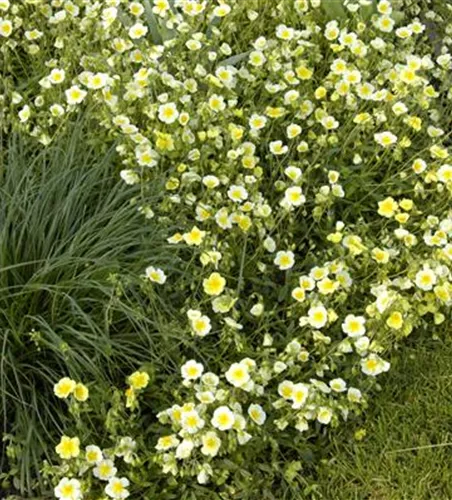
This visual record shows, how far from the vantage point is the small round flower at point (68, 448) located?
8.11ft

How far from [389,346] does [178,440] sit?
0.75 metres

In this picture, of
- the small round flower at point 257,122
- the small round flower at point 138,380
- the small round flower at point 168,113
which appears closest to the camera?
the small round flower at point 138,380

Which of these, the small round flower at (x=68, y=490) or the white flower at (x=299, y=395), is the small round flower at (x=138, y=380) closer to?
the small round flower at (x=68, y=490)

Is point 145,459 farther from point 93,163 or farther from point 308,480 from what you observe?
point 93,163

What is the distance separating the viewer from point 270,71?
3.59m

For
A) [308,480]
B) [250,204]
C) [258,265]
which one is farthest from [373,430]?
[250,204]

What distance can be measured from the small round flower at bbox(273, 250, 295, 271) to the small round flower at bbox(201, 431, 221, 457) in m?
0.73

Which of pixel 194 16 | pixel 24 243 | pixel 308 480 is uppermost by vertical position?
pixel 194 16

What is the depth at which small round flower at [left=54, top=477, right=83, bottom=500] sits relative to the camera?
96.5 inches

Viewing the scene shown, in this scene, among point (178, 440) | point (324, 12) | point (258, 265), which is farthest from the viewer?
point (324, 12)

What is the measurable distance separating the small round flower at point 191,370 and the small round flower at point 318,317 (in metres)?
0.39

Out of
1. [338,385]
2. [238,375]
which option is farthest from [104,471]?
[338,385]

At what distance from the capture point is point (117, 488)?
98.3 inches

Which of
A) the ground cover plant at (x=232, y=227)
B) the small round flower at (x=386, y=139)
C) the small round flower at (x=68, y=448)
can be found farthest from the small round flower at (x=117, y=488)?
the small round flower at (x=386, y=139)
